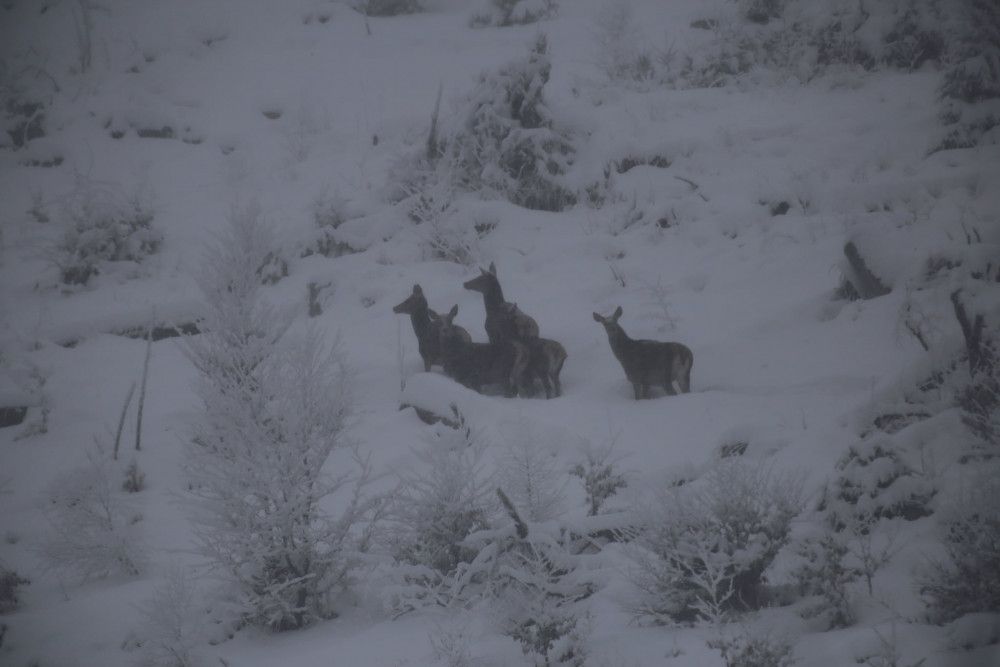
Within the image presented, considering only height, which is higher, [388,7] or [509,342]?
[388,7]

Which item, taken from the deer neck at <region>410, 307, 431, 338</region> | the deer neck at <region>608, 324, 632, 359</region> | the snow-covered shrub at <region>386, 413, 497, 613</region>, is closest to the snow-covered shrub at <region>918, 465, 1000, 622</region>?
the snow-covered shrub at <region>386, 413, 497, 613</region>

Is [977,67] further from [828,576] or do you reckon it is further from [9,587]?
[9,587]

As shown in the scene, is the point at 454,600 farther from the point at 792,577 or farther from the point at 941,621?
the point at 941,621

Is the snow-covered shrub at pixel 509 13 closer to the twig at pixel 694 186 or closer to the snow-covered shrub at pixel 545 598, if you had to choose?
the twig at pixel 694 186

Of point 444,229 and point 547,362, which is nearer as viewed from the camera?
point 547,362

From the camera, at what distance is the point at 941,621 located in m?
2.98

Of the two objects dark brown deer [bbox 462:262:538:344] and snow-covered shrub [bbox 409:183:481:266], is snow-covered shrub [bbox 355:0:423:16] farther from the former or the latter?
dark brown deer [bbox 462:262:538:344]

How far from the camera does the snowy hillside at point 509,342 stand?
12.1 ft

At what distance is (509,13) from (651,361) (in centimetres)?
1627

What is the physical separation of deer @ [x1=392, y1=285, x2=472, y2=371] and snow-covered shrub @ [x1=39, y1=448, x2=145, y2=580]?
3584 millimetres

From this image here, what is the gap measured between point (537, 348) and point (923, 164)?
264 inches

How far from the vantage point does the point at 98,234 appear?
454 inches

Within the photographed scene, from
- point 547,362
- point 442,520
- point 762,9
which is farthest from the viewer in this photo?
point 762,9

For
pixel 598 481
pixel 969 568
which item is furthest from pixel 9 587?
pixel 969 568
